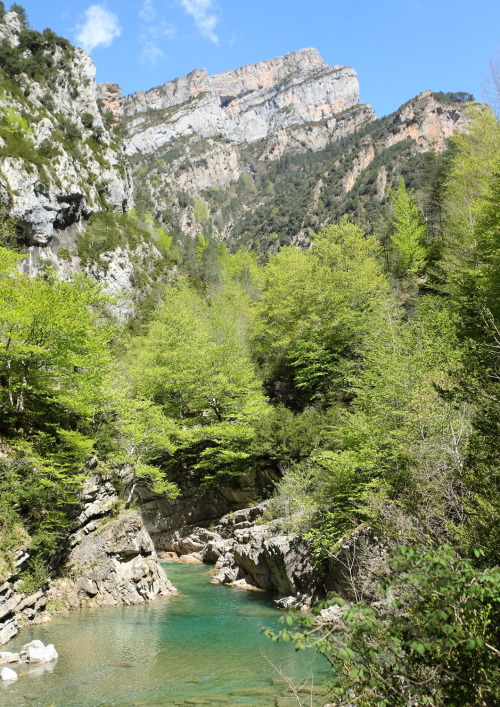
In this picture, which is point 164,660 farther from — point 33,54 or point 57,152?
point 33,54

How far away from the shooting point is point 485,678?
3.64 metres

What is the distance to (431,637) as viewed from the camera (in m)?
3.61

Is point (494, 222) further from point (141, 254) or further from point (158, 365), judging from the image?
point (141, 254)

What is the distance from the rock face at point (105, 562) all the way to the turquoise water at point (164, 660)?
0.70 meters

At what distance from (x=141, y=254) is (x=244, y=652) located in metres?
47.4

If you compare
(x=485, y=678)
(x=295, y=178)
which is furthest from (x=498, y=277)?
(x=295, y=178)

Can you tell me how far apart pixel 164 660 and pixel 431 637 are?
31.2 feet

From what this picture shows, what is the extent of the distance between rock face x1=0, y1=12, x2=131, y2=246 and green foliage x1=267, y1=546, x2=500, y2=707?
40179 mm

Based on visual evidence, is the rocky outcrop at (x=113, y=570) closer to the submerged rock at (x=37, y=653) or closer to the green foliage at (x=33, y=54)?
the submerged rock at (x=37, y=653)

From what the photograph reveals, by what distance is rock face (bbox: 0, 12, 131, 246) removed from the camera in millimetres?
38562

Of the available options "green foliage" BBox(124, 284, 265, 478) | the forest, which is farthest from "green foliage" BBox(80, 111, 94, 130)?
"green foliage" BBox(124, 284, 265, 478)

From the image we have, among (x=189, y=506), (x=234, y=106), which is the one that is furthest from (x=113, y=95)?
(x=189, y=506)

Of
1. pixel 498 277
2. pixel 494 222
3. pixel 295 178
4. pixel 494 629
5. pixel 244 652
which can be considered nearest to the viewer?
pixel 494 629

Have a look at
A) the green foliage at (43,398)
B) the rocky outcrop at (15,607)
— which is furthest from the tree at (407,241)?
the rocky outcrop at (15,607)
